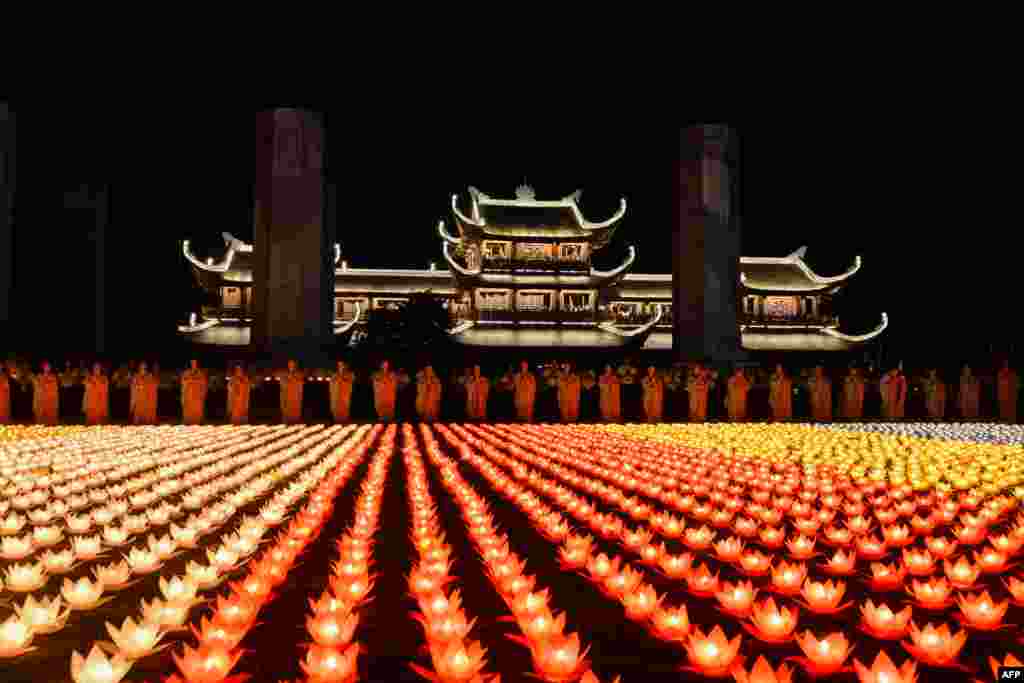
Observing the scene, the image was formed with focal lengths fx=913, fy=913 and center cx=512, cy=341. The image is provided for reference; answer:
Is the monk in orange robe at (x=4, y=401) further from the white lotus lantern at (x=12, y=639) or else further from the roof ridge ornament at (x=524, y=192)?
the roof ridge ornament at (x=524, y=192)

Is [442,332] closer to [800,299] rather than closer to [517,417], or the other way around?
[517,417]

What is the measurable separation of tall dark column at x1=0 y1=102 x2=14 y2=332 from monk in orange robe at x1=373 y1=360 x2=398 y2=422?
9.59 metres

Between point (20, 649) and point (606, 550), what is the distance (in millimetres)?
2459

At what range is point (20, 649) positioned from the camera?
8.63 ft

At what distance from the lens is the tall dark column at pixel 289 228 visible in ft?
65.2

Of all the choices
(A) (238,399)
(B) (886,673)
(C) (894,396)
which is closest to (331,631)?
(B) (886,673)

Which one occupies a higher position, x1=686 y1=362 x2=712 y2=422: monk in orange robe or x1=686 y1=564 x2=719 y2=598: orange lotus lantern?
x1=686 y1=362 x2=712 y2=422: monk in orange robe

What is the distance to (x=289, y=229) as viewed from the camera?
20.1 metres

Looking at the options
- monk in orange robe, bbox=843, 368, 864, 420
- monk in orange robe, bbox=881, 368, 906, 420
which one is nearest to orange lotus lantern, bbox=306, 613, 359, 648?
monk in orange robe, bbox=843, 368, 864, 420

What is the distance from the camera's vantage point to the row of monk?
1381 centimetres

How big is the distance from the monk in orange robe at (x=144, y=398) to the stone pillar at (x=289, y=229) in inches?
237

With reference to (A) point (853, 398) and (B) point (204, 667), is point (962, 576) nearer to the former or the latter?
(B) point (204, 667)

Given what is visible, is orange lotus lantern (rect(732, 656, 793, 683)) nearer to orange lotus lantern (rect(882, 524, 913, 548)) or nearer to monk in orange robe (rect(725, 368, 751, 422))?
orange lotus lantern (rect(882, 524, 913, 548))

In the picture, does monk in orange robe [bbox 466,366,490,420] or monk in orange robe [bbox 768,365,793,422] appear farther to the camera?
monk in orange robe [bbox 768,365,793,422]
